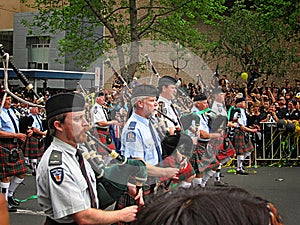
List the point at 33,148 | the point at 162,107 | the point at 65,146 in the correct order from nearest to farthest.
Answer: the point at 65,146 → the point at 162,107 → the point at 33,148

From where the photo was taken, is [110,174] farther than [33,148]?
No

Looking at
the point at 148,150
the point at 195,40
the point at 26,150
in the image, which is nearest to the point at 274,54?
the point at 195,40

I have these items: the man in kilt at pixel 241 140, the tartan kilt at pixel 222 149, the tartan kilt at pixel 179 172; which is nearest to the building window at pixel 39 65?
the man in kilt at pixel 241 140

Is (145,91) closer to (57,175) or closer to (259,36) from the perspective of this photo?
(57,175)

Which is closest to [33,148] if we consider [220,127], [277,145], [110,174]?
[220,127]

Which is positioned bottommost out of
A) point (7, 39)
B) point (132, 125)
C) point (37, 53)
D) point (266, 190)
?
point (266, 190)

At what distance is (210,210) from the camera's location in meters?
1.06

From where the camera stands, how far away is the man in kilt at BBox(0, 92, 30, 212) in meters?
7.08

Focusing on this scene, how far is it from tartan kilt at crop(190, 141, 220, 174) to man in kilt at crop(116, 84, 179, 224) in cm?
269

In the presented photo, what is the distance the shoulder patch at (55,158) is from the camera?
2.76m

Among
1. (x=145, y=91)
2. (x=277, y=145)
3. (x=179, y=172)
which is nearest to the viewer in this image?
(x=145, y=91)

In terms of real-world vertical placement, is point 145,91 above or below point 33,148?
above

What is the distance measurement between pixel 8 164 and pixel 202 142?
2667mm

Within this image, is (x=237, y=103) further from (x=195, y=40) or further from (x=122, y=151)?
(x=122, y=151)
